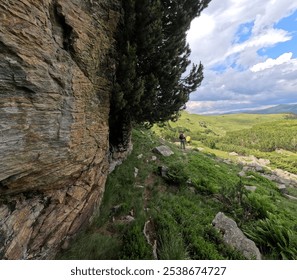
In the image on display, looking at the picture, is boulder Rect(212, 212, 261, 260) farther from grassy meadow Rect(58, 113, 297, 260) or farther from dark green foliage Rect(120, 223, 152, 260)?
dark green foliage Rect(120, 223, 152, 260)

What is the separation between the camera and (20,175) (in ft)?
17.4

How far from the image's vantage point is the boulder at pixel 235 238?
803 cm

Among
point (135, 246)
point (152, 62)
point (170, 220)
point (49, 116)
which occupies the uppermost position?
point (152, 62)

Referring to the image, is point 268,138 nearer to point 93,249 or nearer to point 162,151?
point 162,151

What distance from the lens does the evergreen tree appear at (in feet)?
28.5

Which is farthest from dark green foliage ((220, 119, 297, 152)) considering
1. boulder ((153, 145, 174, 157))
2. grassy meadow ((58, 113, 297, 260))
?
grassy meadow ((58, 113, 297, 260))

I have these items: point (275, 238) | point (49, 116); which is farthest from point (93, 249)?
point (275, 238)

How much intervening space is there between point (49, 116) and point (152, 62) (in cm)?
584

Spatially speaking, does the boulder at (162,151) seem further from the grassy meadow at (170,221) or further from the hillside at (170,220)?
the hillside at (170,220)

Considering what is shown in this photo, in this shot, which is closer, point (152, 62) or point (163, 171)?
point (152, 62)

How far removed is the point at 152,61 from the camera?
10.1 m

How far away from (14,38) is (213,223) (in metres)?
9.02

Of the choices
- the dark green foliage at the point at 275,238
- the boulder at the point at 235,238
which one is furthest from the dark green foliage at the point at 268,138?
the boulder at the point at 235,238
